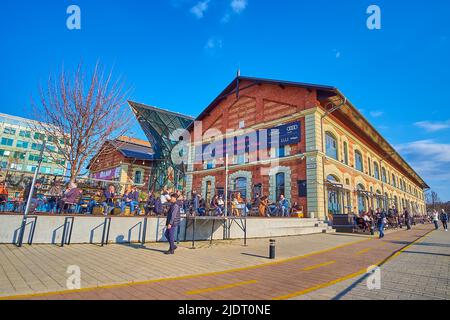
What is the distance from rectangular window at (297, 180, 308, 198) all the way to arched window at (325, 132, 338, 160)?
341 cm

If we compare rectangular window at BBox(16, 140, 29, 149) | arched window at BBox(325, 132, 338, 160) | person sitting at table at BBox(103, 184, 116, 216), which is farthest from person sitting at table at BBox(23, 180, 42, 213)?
rectangular window at BBox(16, 140, 29, 149)

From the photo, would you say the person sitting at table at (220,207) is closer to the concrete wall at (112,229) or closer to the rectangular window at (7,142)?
the concrete wall at (112,229)

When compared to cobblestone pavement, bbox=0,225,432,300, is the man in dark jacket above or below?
above

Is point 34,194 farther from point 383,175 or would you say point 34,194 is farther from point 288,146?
point 383,175

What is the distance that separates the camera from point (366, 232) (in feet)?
50.4

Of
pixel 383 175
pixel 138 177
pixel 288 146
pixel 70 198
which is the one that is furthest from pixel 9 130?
pixel 383 175

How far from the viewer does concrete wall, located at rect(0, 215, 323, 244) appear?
7227 mm

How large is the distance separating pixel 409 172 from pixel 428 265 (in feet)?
166

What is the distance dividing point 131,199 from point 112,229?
3.03 meters

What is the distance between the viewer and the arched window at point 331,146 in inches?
725

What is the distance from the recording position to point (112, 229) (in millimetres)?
8391

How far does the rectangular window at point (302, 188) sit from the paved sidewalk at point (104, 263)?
329 inches

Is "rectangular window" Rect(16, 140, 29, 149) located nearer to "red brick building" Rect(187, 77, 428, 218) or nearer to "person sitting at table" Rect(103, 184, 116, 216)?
"red brick building" Rect(187, 77, 428, 218)
